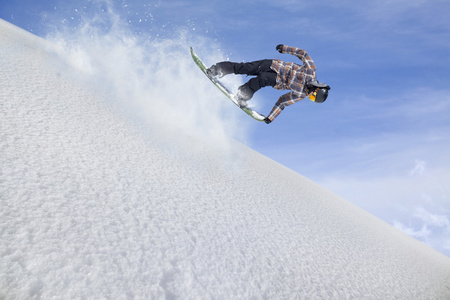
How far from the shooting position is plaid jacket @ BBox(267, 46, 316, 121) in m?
5.91

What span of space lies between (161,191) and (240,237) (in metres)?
1.03

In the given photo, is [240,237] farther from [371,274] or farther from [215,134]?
[215,134]

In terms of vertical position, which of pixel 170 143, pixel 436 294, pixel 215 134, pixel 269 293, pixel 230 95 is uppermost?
pixel 230 95

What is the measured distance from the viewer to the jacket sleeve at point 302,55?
591cm

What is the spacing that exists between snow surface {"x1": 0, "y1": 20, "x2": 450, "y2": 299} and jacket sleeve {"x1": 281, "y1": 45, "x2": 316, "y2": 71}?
2.70 meters

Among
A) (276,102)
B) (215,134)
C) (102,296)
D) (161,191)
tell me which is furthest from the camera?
(215,134)

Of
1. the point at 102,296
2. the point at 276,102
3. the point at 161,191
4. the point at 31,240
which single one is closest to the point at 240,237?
the point at 161,191

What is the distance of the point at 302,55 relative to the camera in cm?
598

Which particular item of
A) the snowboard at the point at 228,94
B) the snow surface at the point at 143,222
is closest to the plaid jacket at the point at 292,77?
the snowboard at the point at 228,94

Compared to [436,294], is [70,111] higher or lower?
lower

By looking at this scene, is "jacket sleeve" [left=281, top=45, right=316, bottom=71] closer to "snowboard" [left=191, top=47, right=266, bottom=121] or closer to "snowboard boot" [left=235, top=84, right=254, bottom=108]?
"snowboard boot" [left=235, top=84, right=254, bottom=108]

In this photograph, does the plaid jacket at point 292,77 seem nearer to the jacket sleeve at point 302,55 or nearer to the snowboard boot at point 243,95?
the jacket sleeve at point 302,55

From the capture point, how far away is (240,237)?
295cm

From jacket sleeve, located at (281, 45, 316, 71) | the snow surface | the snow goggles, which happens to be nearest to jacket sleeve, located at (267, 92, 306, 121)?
the snow goggles
